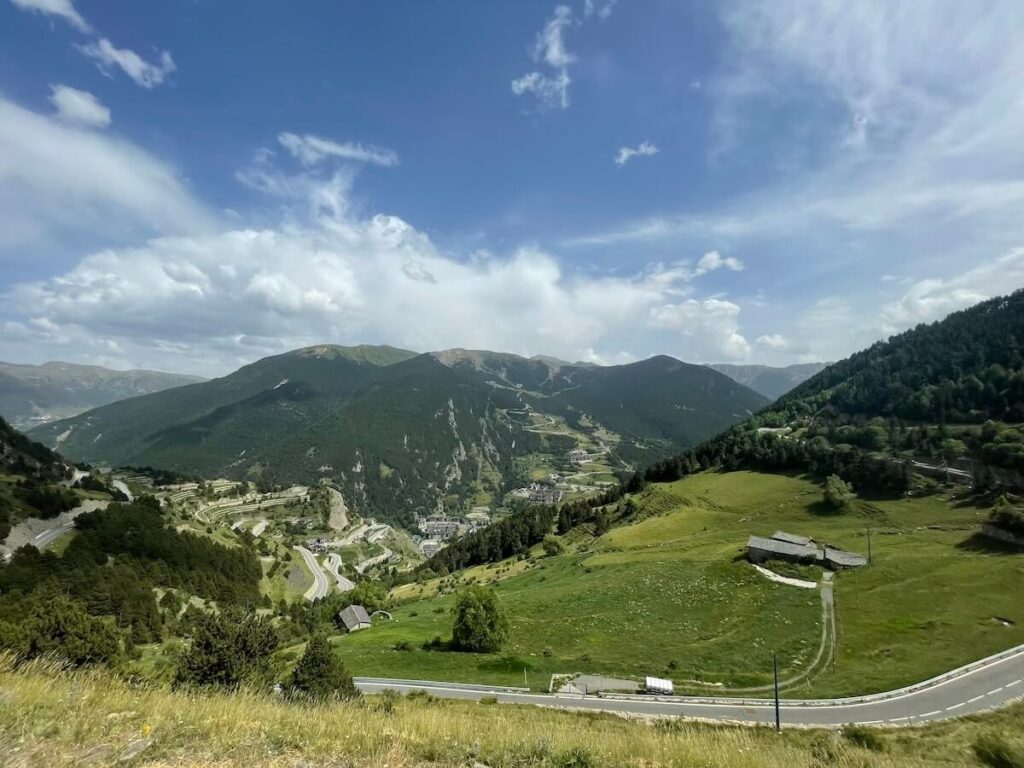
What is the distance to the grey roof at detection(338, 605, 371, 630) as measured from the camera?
2692 inches

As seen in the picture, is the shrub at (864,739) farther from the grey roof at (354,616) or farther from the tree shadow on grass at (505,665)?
the grey roof at (354,616)

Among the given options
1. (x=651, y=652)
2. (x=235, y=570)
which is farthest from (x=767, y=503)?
(x=235, y=570)

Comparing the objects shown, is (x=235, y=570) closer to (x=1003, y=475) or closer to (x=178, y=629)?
(x=178, y=629)

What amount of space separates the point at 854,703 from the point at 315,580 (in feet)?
402

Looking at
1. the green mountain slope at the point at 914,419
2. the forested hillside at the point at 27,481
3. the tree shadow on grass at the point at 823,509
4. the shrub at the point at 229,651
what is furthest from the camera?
the green mountain slope at the point at 914,419

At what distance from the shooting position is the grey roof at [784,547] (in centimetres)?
5956

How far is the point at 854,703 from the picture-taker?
1288 inches

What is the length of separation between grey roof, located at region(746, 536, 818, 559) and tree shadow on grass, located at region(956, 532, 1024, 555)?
18.5 m

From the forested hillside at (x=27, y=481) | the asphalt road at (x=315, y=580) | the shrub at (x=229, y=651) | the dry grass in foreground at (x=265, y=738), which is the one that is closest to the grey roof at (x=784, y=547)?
the dry grass in foreground at (x=265, y=738)

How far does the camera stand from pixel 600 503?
12488cm

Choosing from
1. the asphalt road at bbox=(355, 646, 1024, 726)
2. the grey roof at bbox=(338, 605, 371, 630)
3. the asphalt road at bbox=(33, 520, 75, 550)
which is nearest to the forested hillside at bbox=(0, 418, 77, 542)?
the asphalt road at bbox=(33, 520, 75, 550)

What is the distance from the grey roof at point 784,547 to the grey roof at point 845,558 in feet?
4.95

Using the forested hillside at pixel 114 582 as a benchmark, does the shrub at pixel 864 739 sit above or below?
above

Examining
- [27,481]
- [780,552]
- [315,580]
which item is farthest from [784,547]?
[27,481]
